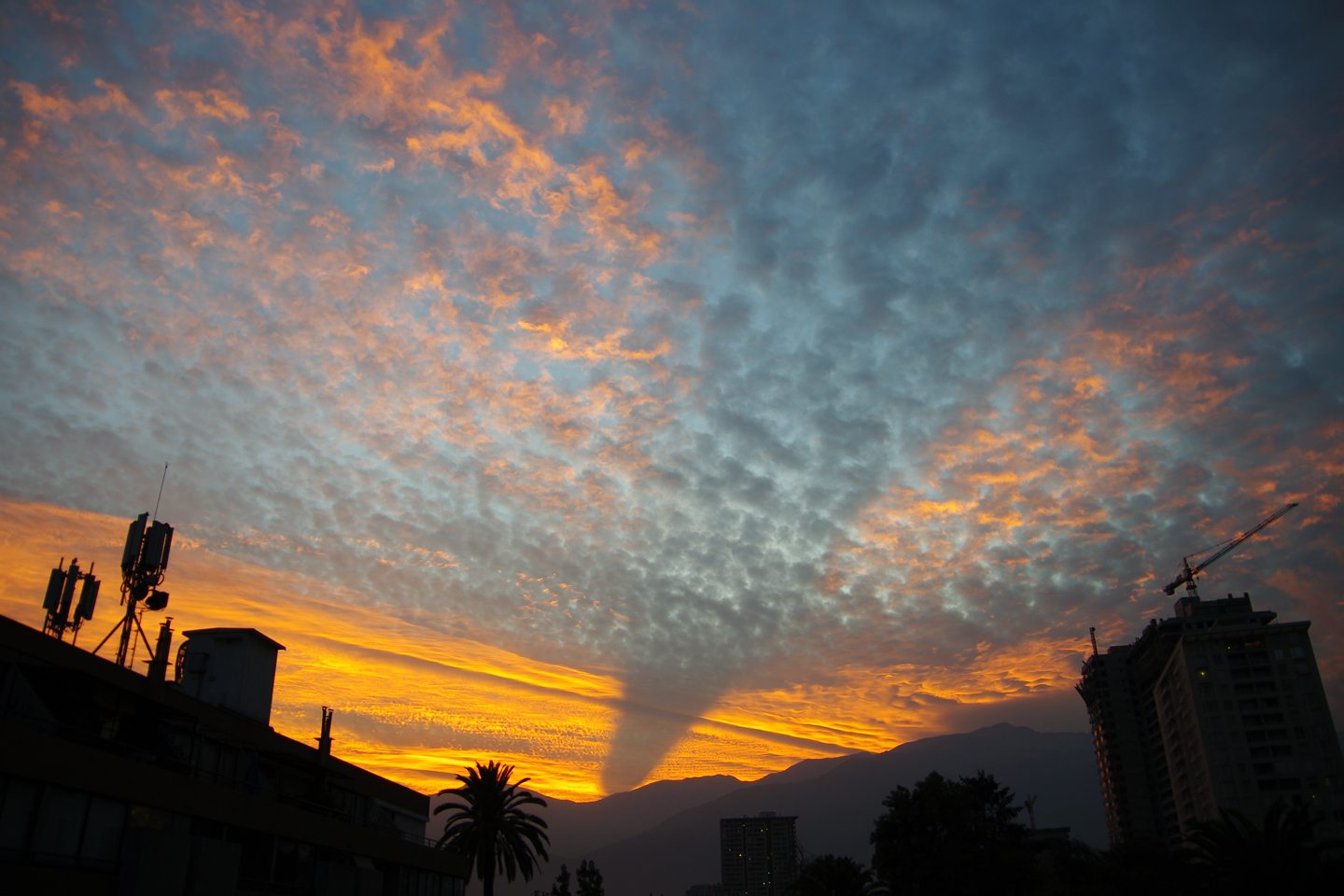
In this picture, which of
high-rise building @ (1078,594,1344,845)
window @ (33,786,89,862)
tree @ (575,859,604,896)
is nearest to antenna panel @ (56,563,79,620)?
window @ (33,786,89,862)

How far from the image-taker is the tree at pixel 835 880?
6303 cm

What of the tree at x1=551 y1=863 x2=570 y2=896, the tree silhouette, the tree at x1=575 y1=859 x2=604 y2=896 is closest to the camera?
the tree silhouette

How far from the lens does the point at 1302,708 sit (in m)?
130

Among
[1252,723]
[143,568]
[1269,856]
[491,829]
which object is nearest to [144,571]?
[143,568]

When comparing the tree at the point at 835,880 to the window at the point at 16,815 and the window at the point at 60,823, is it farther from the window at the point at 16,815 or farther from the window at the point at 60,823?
the window at the point at 16,815

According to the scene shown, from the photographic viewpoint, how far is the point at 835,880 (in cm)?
6316

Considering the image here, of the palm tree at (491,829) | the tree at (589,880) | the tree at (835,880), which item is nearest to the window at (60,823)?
the palm tree at (491,829)

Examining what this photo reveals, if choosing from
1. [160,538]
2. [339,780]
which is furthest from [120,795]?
[339,780]

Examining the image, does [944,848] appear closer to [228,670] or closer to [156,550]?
[228,670]

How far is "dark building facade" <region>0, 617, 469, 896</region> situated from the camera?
1878cm

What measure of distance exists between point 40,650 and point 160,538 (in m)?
11.3

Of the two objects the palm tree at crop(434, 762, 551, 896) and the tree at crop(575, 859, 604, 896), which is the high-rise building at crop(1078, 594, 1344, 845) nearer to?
the tree at crop(575, 859, 604, 896)

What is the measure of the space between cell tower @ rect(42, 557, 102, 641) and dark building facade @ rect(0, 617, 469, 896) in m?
4.09

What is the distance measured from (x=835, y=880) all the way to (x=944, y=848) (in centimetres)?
876
